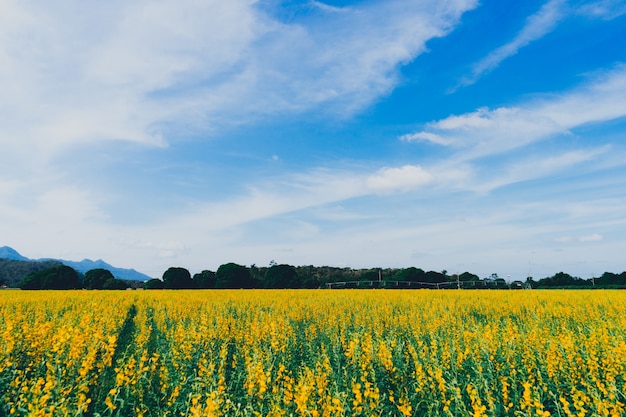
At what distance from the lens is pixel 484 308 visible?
58.9 feet

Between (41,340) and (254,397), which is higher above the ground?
(41,340)

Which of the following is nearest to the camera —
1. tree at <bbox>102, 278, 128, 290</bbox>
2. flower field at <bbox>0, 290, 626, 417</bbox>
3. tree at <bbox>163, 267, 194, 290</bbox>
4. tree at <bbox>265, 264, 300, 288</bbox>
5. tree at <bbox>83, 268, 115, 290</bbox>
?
flower field at <bbox>0, 290, 626, 417</bbox>

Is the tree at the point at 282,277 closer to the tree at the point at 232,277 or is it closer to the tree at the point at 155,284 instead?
the tree at the point at 232,277

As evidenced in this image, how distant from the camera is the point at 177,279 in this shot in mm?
51406

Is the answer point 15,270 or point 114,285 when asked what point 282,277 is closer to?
point 114,285

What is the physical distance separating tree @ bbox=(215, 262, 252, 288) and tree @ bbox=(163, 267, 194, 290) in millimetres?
4066

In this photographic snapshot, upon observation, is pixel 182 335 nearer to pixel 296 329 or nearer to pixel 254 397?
pixel 254 397

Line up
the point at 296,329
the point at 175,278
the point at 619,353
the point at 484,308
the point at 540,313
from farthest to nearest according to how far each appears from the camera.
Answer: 1. the point at 175,278
2. the point at 484,308
3. the point at 540,313
4. the point at 296,329
5. the point at 619,353

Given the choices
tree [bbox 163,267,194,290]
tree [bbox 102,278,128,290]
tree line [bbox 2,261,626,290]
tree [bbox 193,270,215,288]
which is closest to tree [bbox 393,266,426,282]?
tree line [bbox 2,261,626,290]

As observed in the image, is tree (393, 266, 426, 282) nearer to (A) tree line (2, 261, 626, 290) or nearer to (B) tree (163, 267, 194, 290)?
(A) tree line (2, 261, 626, 290)

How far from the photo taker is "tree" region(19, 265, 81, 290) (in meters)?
47.1

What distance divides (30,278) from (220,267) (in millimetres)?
24297

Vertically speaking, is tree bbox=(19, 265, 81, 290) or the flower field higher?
tree bbox=(19, 265, 81, 290)

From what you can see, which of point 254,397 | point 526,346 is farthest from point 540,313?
point 254,397
